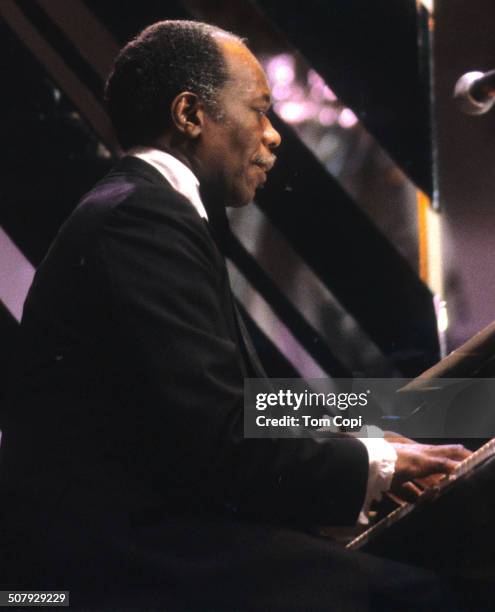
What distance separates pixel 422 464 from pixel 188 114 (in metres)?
0.85

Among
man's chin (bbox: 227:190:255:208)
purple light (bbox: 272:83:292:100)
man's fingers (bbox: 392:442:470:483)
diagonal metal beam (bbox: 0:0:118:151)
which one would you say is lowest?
man's fingers (bbox: 392:442:470:483)

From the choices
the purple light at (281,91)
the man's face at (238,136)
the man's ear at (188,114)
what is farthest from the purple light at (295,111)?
the man's ear at (188,114)

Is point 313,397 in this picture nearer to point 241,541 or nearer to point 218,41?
point 241,541

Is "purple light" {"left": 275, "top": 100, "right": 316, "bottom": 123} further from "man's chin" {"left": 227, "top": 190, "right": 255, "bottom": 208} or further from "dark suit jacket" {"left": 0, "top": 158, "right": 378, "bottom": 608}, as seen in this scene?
"dark suit jacket" {"left": 0, "top": 158, "right": 378, "bottom": 608}

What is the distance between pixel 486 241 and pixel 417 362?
0.58m

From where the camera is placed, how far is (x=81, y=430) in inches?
45.2

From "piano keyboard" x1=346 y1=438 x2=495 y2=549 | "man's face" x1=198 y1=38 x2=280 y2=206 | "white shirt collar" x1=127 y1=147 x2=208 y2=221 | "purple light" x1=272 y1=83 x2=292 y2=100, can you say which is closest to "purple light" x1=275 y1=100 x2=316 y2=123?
"purple light" x1=272 y1=83 x2=292 y2=100

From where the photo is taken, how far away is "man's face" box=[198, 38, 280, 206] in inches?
58.9

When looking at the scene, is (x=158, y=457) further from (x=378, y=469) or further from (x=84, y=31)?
(x=84, y=31)

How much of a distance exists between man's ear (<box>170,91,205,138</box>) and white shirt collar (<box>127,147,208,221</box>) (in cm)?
8

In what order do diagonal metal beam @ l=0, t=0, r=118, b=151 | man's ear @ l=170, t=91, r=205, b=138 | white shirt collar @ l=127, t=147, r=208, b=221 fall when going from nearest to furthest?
white shirt collar @ l=127, t=147, r=208, b=221
man's ear @ l=170, t=91, r=205, b=138
diagonal metal beam @ l=0, t=0, r=118, b=151

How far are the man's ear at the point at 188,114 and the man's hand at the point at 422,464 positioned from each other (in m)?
0.76

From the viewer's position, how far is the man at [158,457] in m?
1.06

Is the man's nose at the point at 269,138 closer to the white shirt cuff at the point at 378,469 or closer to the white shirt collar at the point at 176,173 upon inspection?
the white shirt collar at the point at 176,173
